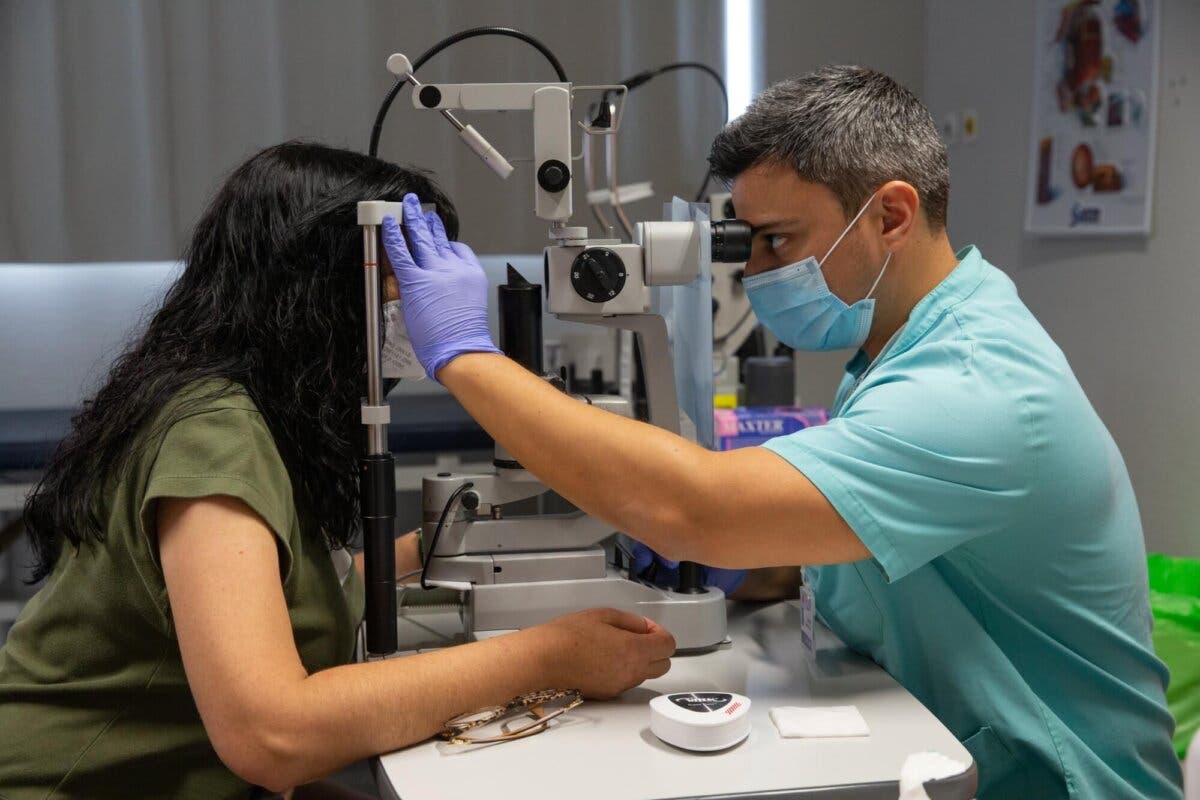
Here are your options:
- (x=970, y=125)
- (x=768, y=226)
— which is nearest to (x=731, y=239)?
(x=768, y=226)

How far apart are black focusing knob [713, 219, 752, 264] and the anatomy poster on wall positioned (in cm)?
162

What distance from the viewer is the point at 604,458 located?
1123 millimetres

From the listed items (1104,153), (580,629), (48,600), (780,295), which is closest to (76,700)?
(48,600)

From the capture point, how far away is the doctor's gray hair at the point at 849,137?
1.32 m

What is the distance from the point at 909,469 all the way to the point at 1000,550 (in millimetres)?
170

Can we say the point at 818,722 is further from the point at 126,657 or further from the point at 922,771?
the point at 126,657

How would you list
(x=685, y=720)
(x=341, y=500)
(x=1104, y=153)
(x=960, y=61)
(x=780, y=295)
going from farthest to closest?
(x=960, y=61)
(x=1104, y=153)
(x=780, y=295)
(x=341, y=500)
(x=685, y=720)

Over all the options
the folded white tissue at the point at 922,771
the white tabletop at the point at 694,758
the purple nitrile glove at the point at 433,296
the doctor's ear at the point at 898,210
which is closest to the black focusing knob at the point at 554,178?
the purple nitrile glove at the point at 433,296

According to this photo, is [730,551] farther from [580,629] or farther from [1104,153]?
[1104,153]

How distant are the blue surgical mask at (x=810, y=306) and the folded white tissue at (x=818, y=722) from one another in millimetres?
500

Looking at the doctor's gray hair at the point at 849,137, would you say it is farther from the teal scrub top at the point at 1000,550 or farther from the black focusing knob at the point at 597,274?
the black focusing knob at the point at 597,274

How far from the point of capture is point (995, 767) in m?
1.19

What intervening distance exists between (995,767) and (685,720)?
16.1 inches

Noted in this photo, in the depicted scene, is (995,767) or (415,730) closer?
(415,730)
